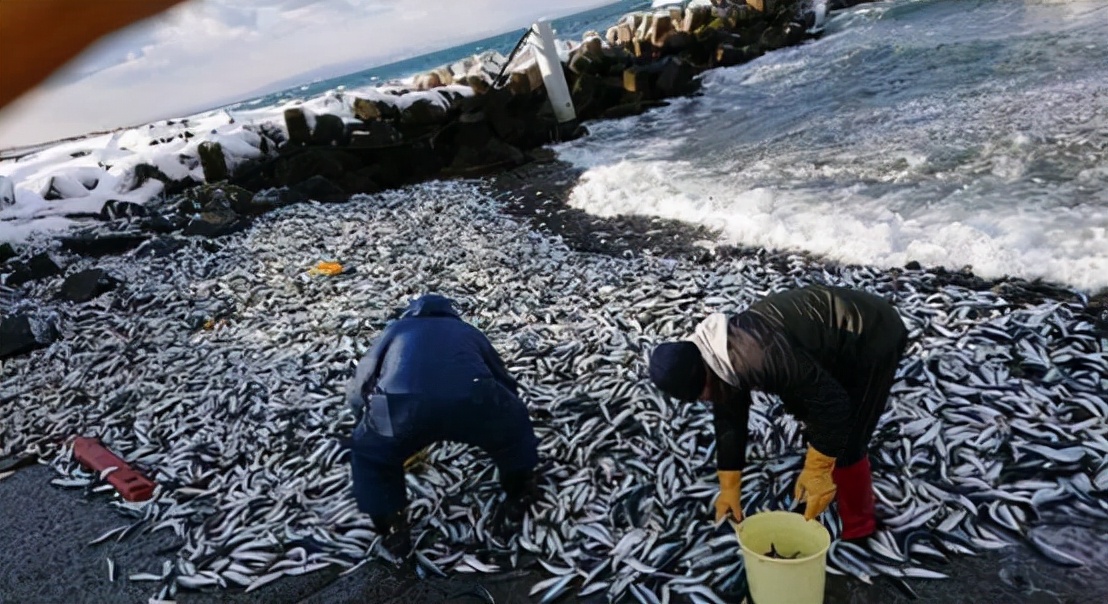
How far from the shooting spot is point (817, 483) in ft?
11.9

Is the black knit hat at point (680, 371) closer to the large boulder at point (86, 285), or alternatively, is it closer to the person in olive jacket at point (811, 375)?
the person in olive jacket at point (811, 375)

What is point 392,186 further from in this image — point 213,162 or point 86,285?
point 86,285

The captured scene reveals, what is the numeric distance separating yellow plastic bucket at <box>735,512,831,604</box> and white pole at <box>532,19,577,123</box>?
16261 mm

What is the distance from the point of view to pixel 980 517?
3.77 meters

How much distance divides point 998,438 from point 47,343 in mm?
9477

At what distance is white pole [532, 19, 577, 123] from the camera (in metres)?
18.6

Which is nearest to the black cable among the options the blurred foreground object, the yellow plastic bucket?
the yellow plastic bucket

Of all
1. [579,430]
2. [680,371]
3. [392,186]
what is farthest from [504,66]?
[680,371]

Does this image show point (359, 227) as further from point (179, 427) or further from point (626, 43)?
point (626, 43)

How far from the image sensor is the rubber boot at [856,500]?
366cm

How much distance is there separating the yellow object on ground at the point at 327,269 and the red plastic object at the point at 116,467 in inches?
154

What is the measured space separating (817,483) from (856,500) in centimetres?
26

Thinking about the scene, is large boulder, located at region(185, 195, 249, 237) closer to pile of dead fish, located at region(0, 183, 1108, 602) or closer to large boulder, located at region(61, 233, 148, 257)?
large boulder, located at region(61, 233, 148, 257)

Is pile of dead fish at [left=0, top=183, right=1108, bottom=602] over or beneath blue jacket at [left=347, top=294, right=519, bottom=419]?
beneath
